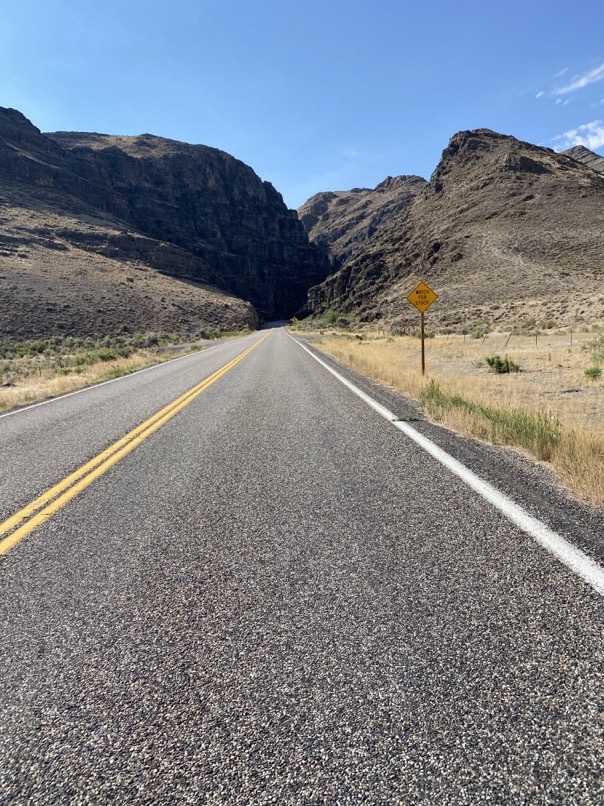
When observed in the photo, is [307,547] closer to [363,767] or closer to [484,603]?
[484,603]

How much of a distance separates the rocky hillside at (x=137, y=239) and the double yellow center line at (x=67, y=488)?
46.6 m

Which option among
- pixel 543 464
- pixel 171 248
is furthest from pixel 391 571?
pixel 171 248

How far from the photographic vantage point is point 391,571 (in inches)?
120

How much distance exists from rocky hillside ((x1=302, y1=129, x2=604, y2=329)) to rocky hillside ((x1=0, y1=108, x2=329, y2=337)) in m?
28.2

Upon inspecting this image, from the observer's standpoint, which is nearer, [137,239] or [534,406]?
[534,406]

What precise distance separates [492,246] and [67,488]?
67045mm

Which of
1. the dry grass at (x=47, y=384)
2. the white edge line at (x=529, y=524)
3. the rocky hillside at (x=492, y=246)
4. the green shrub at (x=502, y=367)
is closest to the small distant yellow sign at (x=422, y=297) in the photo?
the green shrub at (x=502, y=367)

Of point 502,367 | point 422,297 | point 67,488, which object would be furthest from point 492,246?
point 67,488

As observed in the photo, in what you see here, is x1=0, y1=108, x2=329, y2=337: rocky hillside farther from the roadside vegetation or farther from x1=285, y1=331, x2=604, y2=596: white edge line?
x1=285, y1=331, x2=604, y2=596: white edge line

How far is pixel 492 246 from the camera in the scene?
206ft

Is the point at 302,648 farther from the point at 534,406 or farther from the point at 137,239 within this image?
the point at 137,239

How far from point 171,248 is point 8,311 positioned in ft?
212

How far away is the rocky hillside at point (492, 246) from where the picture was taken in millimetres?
48750

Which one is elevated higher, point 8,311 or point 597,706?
point 8,311
